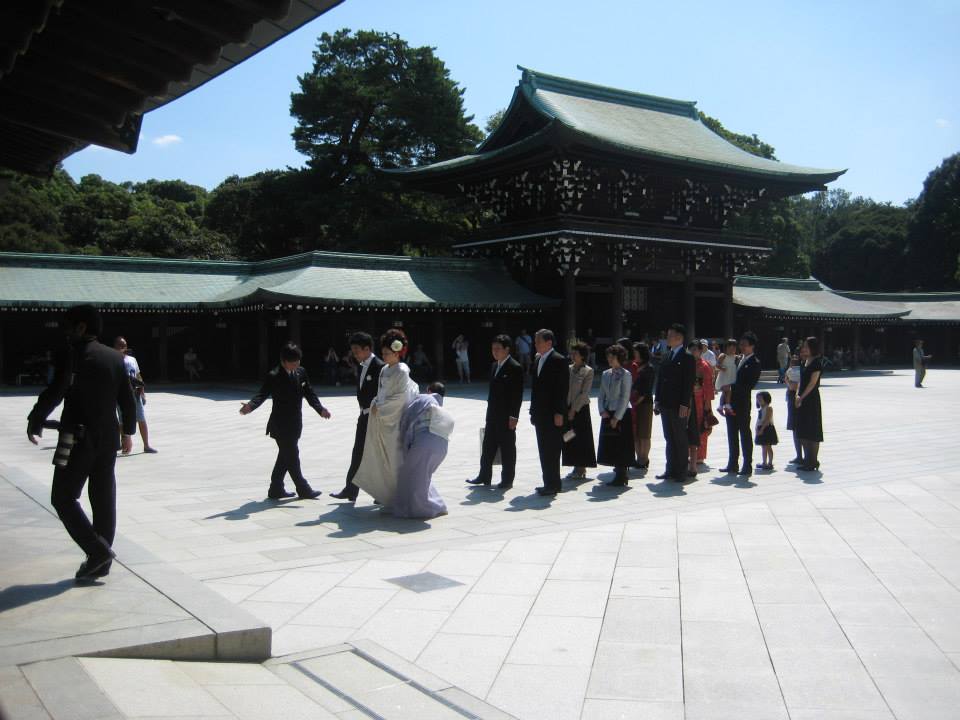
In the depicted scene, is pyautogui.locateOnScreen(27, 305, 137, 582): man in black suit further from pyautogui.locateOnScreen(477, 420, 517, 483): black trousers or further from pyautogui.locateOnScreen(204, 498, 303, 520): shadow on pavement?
pyautogui.locateOnScreen(477, 420, 517, 483): black trousers

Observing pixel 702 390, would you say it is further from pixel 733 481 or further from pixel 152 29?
pixel 152 29

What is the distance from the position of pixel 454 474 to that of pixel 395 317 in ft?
54.3

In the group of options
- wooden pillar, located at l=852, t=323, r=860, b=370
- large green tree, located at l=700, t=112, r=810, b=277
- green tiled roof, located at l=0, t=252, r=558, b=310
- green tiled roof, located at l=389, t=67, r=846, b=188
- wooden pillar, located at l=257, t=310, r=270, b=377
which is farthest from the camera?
large green tree, located at l=700, t=112, r=810, b=277

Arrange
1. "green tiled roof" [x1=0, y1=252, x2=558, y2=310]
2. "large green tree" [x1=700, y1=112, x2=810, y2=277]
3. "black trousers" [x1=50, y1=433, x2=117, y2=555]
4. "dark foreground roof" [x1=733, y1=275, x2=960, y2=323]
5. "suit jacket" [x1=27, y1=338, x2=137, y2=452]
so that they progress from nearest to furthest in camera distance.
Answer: "black trousers" [x1=50, y1=433, x2=117, y2=555]
"suit jacket" [x1=27, y1=338, x2=137, y2=452]
"green tiled roof" [x1=0, y1=252, x2=558, y2=310]
"dark foreground roof" [x1=733, y1=275, x2=960, y2=323]
"large green tree" [x1=700, y1=112, x2=810, y2=277]

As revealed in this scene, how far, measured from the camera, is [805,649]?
4.52 metres

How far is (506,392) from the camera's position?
898 centimetres

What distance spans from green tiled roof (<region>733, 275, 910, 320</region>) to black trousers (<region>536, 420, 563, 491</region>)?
25.6 metres

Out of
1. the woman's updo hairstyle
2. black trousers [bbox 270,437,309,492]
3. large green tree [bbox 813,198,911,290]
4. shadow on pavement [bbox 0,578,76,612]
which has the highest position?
large green tree [bbox 813,198,911,290]

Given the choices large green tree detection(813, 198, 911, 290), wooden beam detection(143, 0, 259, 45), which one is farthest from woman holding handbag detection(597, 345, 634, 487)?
large green tree detection(813, 198, 911, 290)

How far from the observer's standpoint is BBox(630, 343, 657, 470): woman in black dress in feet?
33.1

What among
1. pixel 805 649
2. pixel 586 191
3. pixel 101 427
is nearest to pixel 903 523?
pixel 805 649

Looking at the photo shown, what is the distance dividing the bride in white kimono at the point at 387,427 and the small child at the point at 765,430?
15.8ft

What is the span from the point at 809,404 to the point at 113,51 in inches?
335

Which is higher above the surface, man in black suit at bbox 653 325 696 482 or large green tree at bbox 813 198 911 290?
large green tree at bbox 813 198 911 290
